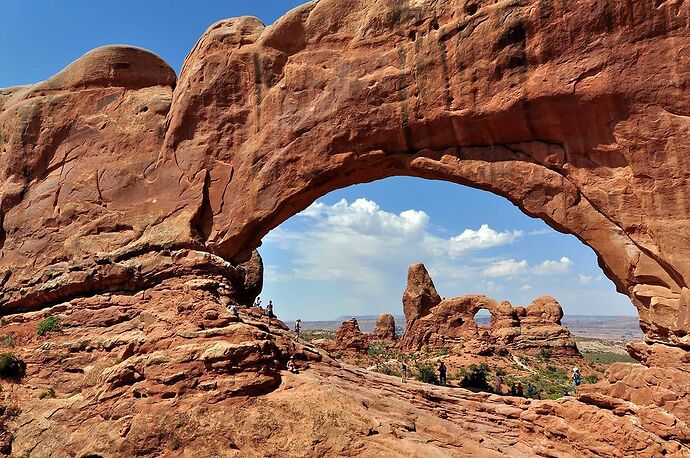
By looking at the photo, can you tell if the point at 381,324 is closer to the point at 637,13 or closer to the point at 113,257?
the point at 113,257

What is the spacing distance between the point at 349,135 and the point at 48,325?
12.9m

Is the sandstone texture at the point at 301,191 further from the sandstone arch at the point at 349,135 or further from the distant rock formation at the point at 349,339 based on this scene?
the distant rock formation at the point at 349,339

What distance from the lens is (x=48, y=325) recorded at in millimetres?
16641

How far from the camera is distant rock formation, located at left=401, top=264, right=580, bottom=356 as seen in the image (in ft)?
163

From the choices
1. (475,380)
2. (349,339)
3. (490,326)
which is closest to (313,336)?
(349,339)

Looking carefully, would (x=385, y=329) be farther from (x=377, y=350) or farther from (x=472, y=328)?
(x=472, y=328)

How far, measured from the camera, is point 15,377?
49.4 ft

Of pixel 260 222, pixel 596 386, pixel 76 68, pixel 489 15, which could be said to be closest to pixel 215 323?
pixel 260 222

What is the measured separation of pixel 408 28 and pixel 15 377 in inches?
707

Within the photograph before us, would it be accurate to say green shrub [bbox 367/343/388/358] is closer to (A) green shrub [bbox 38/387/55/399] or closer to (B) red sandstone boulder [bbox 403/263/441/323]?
(B) red sandstone boulder [bbox 403/263/441/323]

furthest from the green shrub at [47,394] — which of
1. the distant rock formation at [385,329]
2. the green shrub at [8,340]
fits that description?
the distant rock formation at [385,329]

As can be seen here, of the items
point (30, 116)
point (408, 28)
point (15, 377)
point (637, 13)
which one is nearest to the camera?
point (637, 13)

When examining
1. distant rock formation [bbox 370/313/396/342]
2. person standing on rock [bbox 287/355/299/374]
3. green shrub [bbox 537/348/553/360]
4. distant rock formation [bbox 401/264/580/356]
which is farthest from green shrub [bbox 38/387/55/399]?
distant rock formation [bbox 370/313/396/342]

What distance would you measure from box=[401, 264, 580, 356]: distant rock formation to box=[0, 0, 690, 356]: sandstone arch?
3460 cm
